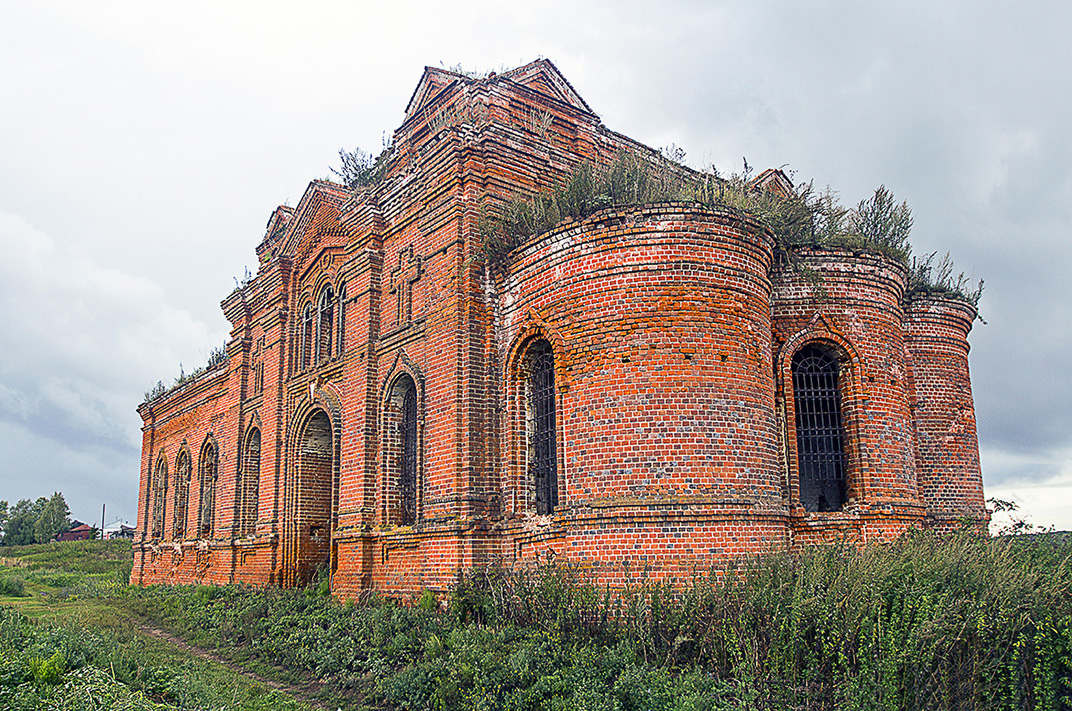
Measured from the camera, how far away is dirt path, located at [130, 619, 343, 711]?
369 inches

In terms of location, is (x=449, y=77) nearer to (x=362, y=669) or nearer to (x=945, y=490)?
(x=362, y=669)

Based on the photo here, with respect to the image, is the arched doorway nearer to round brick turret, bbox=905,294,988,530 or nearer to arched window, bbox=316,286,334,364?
arched window, bbox=316,286,334,364

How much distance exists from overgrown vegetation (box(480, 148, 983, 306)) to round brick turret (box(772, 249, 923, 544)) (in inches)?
16.5

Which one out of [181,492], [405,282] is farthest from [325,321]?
[181,492]

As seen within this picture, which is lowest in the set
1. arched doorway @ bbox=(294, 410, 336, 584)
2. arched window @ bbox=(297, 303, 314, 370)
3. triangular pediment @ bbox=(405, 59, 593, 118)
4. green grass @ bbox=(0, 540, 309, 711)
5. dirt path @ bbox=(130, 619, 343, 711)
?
dirt path @ bbox=(130, 619, 343, 711)

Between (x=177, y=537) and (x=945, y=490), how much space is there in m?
20.8

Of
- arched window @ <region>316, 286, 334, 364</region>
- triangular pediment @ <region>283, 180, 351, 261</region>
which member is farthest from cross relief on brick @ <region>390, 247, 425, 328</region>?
arched window @ <region>316, 286, 334, 364</region>

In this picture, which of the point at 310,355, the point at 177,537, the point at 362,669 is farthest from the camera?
the point at 177,537

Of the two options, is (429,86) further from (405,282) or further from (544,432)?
(544,432)

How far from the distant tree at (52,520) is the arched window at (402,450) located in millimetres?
57469

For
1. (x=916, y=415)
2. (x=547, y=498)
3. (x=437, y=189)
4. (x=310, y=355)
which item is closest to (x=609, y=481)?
(x=547, y=498)

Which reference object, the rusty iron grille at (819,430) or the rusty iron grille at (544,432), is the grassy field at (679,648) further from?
the rusty iron grille at (819,430)

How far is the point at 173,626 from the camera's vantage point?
14.9 m

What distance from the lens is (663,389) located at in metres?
9.65
